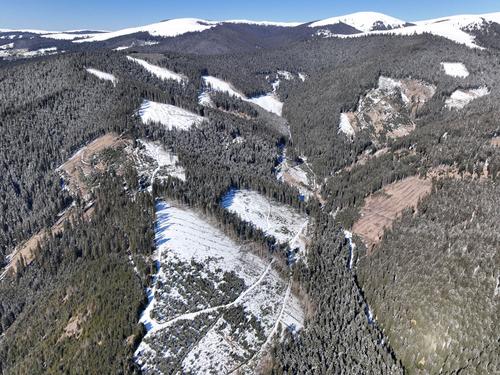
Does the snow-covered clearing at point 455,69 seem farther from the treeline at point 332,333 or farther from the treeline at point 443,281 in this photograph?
the treeline at point 332,333

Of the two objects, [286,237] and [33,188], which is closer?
[286,237]

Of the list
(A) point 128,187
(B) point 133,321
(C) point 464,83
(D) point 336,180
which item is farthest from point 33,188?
(C) point 464,83

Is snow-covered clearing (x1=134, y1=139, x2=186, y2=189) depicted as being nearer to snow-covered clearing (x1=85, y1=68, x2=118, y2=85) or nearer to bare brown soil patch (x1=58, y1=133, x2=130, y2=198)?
bare brown soil patch (x1=58, y1=133, x2=130, y2=198)

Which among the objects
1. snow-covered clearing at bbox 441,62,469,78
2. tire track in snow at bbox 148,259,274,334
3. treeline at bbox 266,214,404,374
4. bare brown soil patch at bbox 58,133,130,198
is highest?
snow-covered clearing at bbox 441,62,469,78

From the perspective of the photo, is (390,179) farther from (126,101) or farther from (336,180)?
(126,101)

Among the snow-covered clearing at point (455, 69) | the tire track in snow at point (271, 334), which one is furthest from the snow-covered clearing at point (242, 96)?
the tire track in snow at point (271, 334)

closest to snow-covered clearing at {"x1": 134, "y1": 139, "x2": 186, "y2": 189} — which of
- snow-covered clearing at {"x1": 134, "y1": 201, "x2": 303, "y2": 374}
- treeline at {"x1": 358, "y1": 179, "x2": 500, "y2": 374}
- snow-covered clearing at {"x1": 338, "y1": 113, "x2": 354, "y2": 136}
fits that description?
snow-covered clearing at {"x1": 134, "y1": 201, "x2": 303, "y2": 374}
